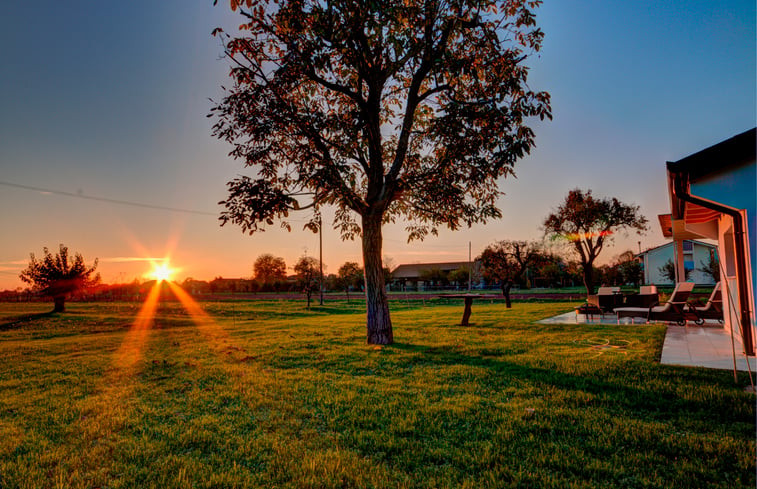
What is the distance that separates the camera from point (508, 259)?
1038 inches

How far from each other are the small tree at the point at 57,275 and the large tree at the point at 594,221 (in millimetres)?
→ 39680

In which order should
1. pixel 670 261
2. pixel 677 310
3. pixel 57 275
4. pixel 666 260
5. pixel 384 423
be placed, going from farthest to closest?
pixel 666 260 < pixel 670 261 < pixel 57 275 < pixel 677 310 < pixel 384 423

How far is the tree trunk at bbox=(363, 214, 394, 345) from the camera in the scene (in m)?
9.51

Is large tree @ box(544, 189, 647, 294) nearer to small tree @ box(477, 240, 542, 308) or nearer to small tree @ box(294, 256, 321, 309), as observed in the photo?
small tree @ box(477, 240, 542, 308)

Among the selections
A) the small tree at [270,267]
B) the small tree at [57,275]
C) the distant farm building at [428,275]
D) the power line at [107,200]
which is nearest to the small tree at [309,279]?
the power line at [107,200]

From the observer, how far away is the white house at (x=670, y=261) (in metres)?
46.1

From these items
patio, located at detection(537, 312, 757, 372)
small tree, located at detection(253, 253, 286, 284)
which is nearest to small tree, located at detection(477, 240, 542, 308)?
patio, located at detection(537, 312, 757, 372)

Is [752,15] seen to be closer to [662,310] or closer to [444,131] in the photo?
[444,131]

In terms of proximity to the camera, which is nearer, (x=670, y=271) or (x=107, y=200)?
(x=107, y=200)

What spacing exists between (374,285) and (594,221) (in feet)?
90.1

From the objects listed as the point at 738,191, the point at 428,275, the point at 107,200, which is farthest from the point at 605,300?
the point at 428,275

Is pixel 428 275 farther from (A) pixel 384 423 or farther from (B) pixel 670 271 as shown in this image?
(A) pixel 384 423

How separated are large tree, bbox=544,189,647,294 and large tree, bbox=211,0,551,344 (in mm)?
24106

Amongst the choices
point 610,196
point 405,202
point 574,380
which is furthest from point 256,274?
point 574,380
